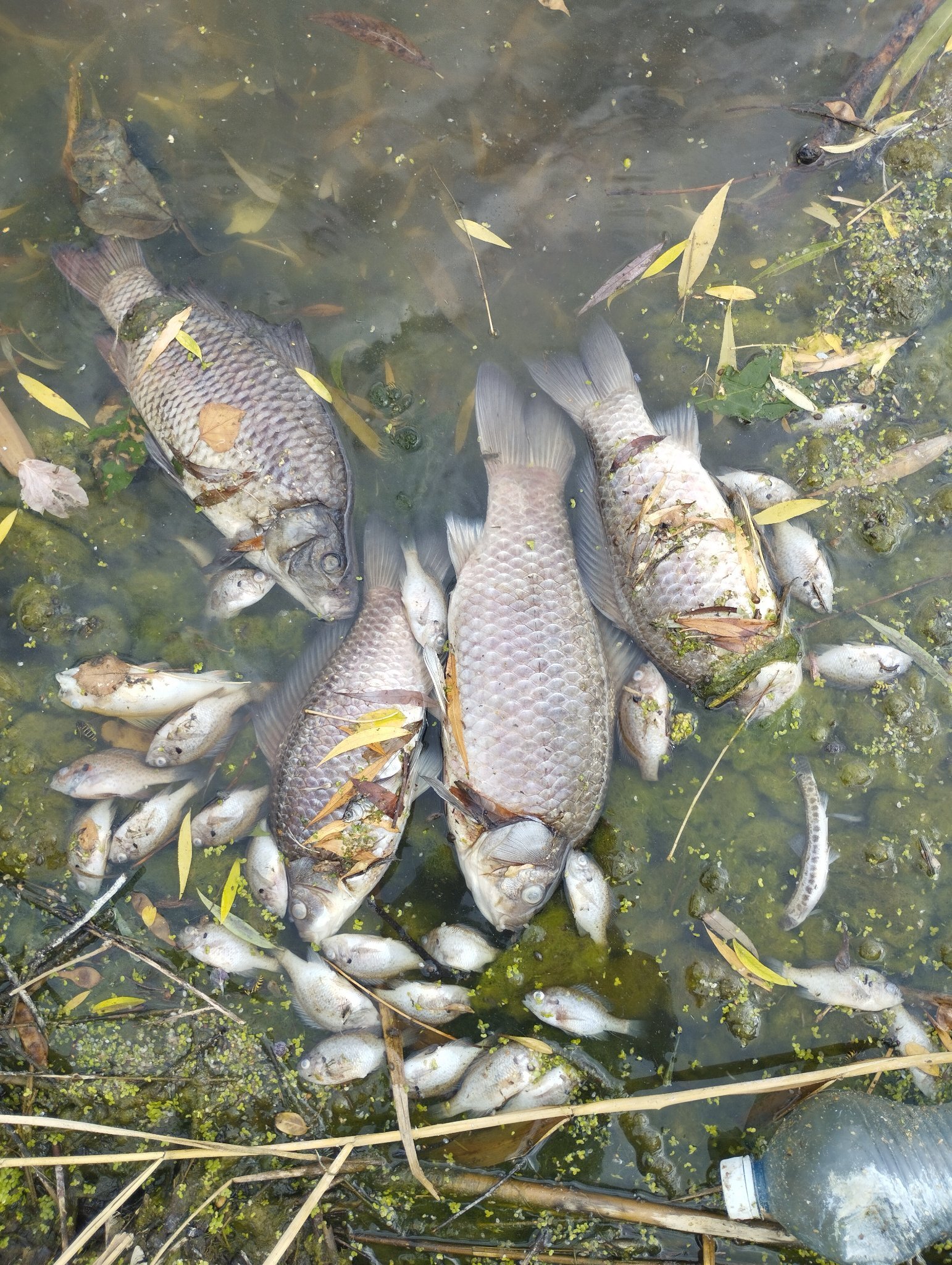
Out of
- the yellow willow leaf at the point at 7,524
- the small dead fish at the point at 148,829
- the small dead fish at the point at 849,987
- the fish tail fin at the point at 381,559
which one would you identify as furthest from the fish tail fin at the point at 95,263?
the small dead fish at the point at 849,987

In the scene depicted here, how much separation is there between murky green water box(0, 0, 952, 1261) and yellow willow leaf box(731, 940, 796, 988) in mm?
125

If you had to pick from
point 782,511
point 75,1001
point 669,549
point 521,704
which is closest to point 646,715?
point 521,704

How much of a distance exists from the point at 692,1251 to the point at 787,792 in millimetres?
2037

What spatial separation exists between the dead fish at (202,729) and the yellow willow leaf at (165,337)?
4.79ft

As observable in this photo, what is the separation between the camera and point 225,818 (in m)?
3.28

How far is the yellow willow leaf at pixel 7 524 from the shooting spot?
11.1 feet

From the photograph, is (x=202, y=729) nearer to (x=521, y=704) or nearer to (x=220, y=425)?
(x=220, y=425)

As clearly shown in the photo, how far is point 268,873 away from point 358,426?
80.8 inches

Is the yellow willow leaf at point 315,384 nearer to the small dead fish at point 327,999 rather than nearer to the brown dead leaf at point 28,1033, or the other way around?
the small dead fish at point 327,999

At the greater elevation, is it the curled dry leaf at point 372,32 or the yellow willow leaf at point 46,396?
the curled dry leaf at point 372,32

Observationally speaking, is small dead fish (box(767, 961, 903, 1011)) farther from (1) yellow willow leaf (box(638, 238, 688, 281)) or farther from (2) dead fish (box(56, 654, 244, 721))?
(1) yellow willow leaf (box(638, 238, 688, 281))

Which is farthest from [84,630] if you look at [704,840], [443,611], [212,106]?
[704,840]

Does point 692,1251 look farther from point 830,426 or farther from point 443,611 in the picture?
point 830,426

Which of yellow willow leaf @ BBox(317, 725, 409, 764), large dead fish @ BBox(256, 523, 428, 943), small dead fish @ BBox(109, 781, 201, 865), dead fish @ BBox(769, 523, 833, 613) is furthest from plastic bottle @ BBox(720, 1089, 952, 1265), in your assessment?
small dead fish @ BBox(109, 781, 201, 865)
